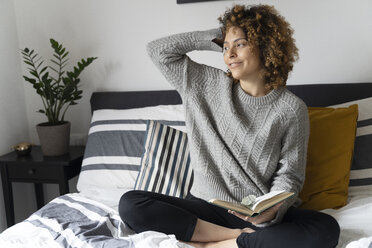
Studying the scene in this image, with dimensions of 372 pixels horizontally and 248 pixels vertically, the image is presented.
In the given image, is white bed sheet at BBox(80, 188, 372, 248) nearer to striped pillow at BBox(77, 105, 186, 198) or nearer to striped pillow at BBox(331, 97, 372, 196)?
striped pillow at BBox(331, 97, 372, 196)

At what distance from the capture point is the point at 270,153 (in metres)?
1.77

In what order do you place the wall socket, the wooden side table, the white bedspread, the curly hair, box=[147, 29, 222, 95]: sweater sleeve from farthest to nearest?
the wall socket, the wooden side table, box=[147, 29, 222, 95]: sweater sleeve, the curly hair, the white bedspread

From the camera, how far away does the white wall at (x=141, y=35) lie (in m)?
2.36

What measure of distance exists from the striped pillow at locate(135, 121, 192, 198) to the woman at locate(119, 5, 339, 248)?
212mm

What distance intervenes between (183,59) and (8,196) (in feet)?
4.43

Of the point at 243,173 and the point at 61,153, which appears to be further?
the point at 61,153

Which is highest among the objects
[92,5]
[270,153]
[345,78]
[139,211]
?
[92,5]

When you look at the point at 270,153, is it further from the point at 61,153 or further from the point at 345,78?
the point at 61,153

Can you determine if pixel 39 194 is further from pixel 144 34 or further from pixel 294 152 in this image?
pixel 294 152

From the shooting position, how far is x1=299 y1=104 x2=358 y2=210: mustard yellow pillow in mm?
1920

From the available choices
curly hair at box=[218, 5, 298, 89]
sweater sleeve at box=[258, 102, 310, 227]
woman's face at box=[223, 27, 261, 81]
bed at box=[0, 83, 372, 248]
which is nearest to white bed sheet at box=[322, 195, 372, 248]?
bed at box=[0, 83, 372, 248]

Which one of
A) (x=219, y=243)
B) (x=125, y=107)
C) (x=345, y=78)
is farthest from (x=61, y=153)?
(x=345, y=78)

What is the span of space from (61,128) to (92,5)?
74 centimetres

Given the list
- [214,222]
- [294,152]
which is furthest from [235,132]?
[214,222]
